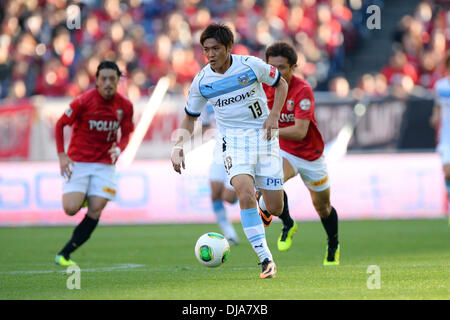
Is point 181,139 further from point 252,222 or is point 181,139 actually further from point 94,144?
point 94,144

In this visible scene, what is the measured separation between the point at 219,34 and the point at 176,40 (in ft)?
42.9

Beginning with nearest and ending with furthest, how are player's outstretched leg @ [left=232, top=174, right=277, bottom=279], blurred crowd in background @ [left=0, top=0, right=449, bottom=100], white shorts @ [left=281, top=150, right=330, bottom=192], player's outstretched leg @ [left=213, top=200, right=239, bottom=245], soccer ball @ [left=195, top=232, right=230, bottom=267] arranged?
player's outstretched leg @ [left=232, top=174, right=277, bottom=279] → soccer ball @ [left=195, top=232, right=230, bottom=267] → white shorts @ [left=281, top=150, right=330, bottom=192] → player's outstretched leg @ [left=213, top=200, right=239, bottom=245] → blurred crowd in background @ [left=0, top=0, right=449, bottom=100]

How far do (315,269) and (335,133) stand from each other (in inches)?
366

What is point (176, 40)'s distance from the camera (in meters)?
20.3

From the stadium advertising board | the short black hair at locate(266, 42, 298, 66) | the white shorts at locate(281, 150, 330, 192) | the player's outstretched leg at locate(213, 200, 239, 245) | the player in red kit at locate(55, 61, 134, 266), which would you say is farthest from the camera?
the stadium advertising board

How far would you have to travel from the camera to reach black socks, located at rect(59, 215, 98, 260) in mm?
9602

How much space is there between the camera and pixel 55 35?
2036cm

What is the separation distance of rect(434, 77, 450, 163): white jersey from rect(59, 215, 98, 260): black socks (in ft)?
15.6

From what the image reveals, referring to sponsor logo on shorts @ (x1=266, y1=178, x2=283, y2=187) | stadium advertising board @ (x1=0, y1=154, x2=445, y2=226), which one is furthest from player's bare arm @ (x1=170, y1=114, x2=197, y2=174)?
stadium advertising board @ (x1=0, y1=154, x2=445, y2=226)

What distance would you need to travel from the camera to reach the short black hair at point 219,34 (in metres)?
7.42

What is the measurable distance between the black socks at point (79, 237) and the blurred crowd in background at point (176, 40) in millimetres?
8833

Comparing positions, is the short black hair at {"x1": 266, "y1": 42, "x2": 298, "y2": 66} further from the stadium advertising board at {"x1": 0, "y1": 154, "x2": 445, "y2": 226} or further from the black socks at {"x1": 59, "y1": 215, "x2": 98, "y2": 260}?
the stadium advertising board at {"x1": 0, "y1": 154, "x2": 445, "y2": 226}

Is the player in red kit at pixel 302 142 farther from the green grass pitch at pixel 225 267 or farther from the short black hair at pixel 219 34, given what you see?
the short black hair at pixel 219 34
